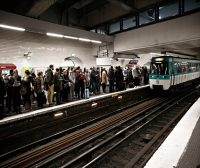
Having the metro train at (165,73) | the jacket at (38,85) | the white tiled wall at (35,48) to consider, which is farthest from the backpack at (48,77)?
the metro train at (165,73)

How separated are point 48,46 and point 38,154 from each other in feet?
32.1

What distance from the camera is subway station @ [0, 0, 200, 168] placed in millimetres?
4043

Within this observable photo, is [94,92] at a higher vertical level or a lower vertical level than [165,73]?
lower

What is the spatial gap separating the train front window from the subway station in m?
0.07

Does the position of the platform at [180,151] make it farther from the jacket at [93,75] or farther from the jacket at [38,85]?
the jacket at [93,75]

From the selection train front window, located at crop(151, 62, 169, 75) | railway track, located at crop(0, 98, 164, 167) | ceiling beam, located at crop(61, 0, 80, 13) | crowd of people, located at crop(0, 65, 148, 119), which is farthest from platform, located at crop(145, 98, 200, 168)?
ceiling beam, located at crop(61, 0, 80, 13)

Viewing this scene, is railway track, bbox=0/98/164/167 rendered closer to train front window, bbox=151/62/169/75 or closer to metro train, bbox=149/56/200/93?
metro train, bbox=149/56/200/93

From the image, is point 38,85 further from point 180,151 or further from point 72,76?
point 180,151

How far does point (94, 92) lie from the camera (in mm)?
11086

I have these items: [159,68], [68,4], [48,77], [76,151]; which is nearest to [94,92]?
[48,77]

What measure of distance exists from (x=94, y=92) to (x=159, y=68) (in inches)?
201

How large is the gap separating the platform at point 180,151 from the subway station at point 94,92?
2cm

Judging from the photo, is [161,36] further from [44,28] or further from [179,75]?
[44,28]

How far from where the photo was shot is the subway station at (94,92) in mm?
4043
